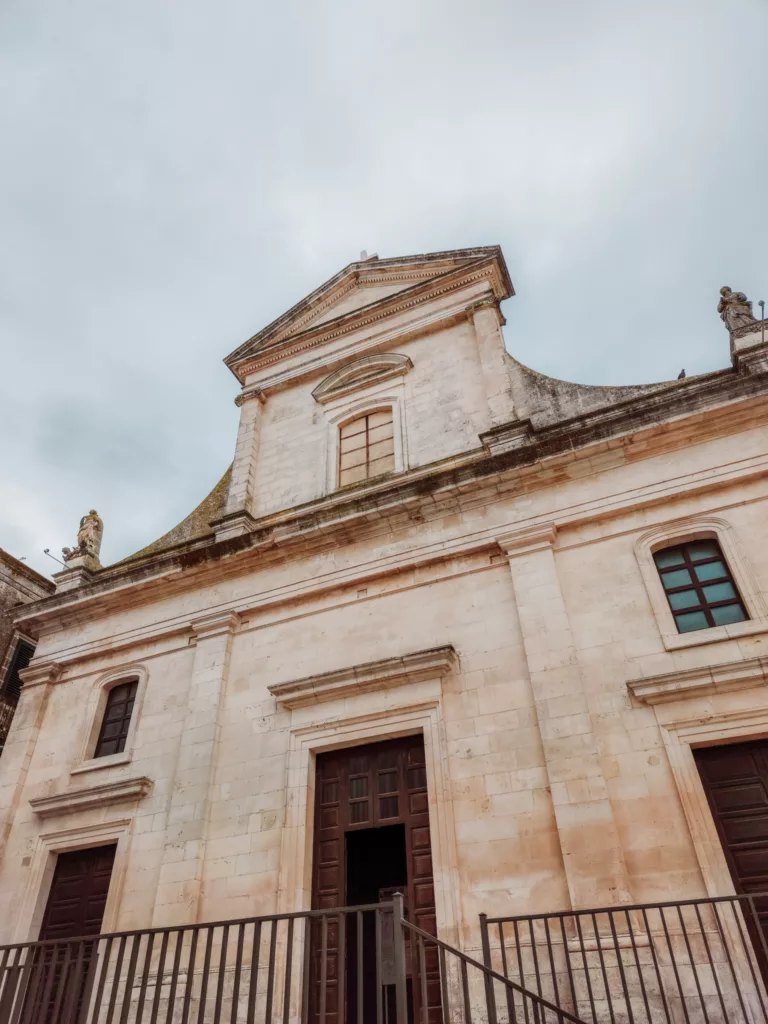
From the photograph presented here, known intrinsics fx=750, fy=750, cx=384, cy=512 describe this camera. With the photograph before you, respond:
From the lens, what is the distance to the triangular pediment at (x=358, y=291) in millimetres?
13750

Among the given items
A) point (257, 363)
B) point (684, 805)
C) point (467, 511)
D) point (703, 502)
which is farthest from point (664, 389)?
point (257, 363)

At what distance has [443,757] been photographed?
8.55 metres

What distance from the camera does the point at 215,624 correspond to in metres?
11.2

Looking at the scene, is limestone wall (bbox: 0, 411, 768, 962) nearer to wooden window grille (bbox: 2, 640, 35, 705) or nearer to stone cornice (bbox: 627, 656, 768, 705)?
stone cornice (bbox: 627, 656, 768, 705)

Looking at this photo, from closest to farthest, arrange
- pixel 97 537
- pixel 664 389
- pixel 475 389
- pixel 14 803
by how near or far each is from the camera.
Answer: pixel 664 389 < pixel 14 803 < pixel 475 389 < pixel 97 537

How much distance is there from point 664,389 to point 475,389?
10.2 feet

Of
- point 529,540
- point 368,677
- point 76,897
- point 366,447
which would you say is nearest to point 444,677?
point 368,677

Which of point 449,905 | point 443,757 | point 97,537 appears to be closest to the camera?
point 449,905

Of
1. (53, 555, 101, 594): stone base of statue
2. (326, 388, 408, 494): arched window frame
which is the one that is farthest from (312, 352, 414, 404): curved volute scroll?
(53, 555, 101, 594): stone base of statue

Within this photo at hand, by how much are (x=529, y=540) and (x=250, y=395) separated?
23.7 ft

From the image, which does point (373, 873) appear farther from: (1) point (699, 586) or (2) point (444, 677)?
(1) point (699, 586)

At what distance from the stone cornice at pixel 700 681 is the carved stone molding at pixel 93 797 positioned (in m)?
6.63

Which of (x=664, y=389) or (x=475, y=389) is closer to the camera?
(x=664, y=389)

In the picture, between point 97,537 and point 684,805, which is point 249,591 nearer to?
point 97,537
